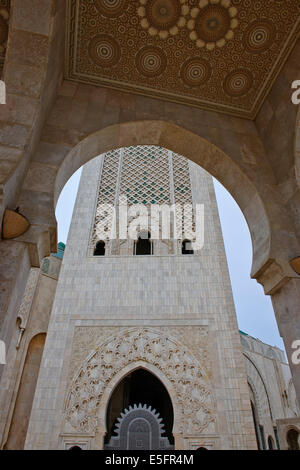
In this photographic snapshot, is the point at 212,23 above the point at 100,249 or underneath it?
underneath

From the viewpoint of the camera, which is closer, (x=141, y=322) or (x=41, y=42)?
(x=41, y=42)

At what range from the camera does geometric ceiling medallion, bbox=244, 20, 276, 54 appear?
2.60m

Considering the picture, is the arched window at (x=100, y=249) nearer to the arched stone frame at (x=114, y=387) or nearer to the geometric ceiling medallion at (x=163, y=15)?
the arched stone frame at (x=114, y=387)

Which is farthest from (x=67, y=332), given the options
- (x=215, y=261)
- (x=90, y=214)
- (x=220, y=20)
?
(x=220, y=20)

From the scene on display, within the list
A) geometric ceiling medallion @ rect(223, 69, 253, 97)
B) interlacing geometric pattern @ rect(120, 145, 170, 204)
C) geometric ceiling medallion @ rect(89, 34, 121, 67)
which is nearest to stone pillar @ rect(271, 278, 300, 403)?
geometric ceiling medallion @ rect(223, 69, 253, 97)

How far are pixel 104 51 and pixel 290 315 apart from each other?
283cm

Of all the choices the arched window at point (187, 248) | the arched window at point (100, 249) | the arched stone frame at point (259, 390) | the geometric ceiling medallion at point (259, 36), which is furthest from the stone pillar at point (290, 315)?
the arched stone frame at point (259, 390)

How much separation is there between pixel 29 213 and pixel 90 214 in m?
6.66

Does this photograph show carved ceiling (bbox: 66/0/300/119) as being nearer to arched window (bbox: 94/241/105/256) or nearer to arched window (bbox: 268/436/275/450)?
arched window (bbox: 94/241/105/256)

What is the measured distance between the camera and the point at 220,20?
103 inches

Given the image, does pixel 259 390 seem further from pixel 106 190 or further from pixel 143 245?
pixel 106 190

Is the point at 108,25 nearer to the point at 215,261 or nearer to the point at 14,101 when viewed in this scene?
the point at 14,101

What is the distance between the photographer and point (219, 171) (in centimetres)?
305

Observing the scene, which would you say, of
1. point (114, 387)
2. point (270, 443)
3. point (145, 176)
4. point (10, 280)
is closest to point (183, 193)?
point (145, 176)
